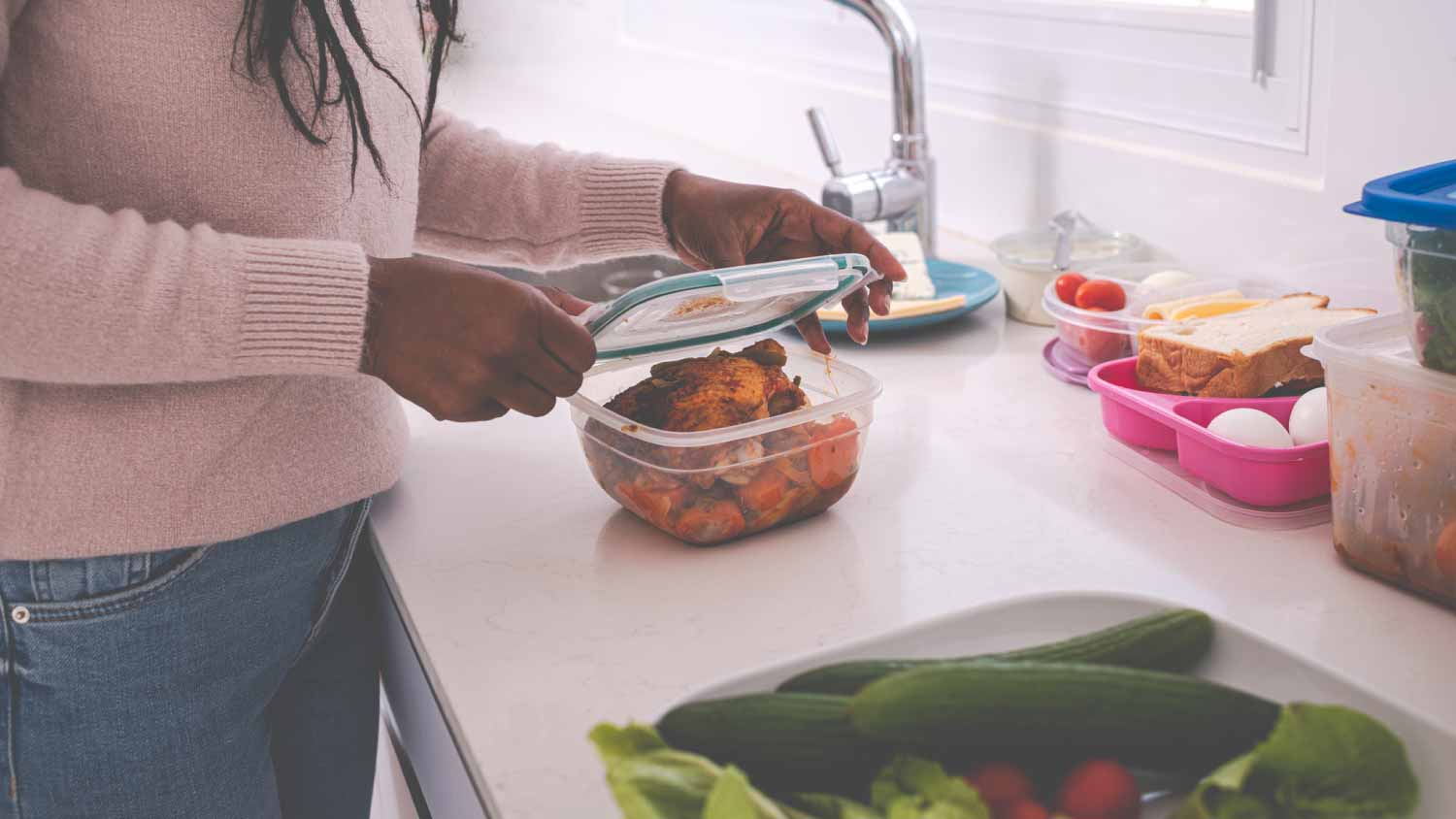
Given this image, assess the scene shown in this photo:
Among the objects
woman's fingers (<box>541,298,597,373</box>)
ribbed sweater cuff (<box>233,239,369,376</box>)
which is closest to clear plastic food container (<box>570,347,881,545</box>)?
woman's fingers (<box>541,298,597,373</box>)

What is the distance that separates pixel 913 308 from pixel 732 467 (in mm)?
553

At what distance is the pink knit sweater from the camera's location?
726mm

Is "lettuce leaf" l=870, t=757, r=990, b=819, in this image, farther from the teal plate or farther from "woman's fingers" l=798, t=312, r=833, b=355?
the teal plate

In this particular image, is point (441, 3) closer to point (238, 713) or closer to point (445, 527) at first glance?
point (445, 527)

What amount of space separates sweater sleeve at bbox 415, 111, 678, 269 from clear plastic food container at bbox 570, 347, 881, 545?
26 centimetres

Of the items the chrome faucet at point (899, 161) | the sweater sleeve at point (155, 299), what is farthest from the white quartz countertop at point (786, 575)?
the chrome faucet at point (899, 161)

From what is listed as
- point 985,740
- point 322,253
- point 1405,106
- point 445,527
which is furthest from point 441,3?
point 1405,106

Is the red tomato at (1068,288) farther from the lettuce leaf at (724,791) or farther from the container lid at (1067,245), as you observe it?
the lettuce leaf at (724,791)

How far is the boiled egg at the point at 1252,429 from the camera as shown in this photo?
910 millimetres

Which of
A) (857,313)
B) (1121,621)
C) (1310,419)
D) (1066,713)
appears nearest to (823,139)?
(857,313)

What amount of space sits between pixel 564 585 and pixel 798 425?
200 millimetres

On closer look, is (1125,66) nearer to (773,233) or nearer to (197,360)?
(773,233)

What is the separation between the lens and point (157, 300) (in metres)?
0.72

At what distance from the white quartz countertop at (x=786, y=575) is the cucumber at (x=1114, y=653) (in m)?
0.10
